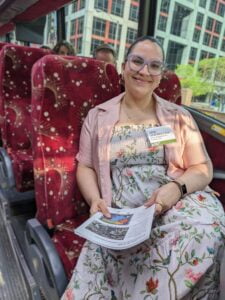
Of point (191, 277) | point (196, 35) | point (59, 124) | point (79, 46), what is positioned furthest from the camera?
point (79, 46)

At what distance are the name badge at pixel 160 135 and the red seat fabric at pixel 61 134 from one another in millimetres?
328

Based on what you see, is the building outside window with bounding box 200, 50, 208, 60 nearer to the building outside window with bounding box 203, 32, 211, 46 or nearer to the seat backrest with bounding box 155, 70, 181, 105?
the building outside window with bounding box 203, 32, 211, 46

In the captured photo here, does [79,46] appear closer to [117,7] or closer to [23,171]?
[117,7]

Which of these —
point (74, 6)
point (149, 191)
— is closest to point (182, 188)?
point (149, 191)

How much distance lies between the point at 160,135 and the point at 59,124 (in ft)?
1.46

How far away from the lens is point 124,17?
98.1 inches

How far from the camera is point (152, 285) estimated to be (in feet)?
2.79

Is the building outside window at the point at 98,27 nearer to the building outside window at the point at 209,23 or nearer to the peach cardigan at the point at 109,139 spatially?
the building outside window at the point at 209,23

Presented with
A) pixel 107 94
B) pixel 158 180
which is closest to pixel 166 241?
pixel 158 180

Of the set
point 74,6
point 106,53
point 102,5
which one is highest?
point 74,6

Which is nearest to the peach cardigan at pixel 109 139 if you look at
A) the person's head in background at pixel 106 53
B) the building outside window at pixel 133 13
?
the building outside window at pixel 133 13

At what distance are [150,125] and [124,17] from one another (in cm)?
155

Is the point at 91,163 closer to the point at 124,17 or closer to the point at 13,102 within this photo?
the point at 13,102

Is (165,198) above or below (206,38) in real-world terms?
below
